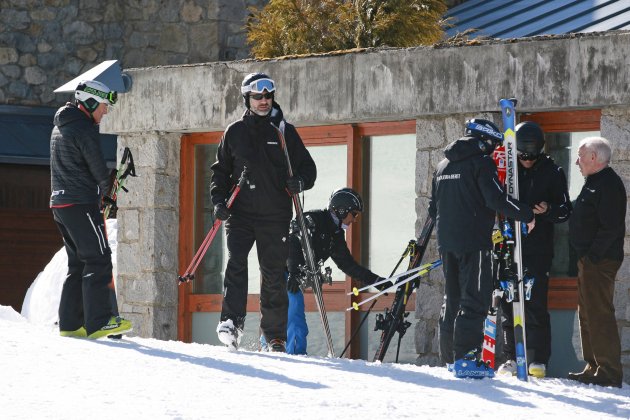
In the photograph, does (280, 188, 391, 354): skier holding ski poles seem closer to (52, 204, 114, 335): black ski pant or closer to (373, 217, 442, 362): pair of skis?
(373, 217, 442, 362): pair of skis

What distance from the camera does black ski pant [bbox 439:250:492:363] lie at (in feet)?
29.5

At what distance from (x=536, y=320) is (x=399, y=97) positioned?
90.1 inches

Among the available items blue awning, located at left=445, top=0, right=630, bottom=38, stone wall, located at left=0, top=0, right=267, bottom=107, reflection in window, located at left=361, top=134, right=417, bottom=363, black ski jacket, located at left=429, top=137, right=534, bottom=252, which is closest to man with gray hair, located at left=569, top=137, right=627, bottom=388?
black ski jacket, located at left=429, top=137, right=534, bottom=252

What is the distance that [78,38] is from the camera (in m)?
20.8

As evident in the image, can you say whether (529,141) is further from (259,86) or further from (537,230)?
(259,86)

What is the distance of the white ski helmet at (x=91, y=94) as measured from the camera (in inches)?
402

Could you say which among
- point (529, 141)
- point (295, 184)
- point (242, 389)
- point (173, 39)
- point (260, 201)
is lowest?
point (242, 389)

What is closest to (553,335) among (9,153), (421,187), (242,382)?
(421,187)

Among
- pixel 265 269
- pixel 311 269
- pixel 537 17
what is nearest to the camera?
pixel 265 269

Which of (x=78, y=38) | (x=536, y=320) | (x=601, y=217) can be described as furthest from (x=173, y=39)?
(x=601, y=217)

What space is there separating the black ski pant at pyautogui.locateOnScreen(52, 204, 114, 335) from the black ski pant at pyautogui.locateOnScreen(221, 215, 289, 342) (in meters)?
0.76

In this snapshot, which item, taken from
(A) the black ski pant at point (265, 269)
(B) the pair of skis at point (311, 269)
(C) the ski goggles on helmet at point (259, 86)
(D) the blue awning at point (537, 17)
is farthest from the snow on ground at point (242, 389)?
(D) the blue awning at point (537, 17)

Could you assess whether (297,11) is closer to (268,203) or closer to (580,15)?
(580,15)

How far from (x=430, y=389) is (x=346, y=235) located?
3667 mm
